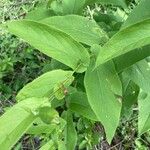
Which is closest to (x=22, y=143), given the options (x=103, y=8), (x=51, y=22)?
(x=103, y=8)

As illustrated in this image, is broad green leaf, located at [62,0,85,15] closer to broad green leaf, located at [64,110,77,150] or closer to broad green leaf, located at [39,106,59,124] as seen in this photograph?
broad green leaf, located at [64,110,77,150]

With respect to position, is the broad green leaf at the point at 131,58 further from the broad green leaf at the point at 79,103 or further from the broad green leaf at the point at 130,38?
the broad green leaf at the point at 130,38

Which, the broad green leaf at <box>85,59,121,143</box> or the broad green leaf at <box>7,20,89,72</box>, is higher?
the broad green leaf at <box>7,20,89,72</box>

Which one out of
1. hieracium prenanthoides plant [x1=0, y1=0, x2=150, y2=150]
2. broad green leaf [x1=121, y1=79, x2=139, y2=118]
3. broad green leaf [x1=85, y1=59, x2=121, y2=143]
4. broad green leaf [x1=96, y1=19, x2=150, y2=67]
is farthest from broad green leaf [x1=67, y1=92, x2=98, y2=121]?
broad green leaf [x1=96, y1=19, x2=150, y2=67]

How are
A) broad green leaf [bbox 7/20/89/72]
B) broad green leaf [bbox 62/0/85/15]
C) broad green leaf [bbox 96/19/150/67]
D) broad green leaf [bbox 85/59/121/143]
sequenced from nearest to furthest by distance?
broad green leaf [bbox 96/19/150/67] → broad green leaf [bbox 7/20/89/72] → broad green leaf [bbox 85/59/121/143] → broad green leaf [bbox 62/0/85/15]

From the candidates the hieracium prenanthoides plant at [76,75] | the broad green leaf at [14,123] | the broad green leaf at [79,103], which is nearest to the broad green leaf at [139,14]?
the hieracium prenanthoides plant at [76,75]

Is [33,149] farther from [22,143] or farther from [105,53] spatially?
[105,53]

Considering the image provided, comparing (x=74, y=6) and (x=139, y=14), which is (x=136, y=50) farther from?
(x=74, y=6)
